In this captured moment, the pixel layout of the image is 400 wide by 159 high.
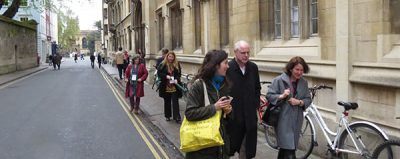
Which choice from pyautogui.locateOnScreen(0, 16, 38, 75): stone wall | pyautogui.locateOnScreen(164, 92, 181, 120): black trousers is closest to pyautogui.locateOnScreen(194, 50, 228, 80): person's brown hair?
pyautogui.locateOnScreen(164, 92, 181, 120): black trousers

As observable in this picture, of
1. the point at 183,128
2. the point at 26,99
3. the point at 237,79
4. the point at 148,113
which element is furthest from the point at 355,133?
the point at 26,99

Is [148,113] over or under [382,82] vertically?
under

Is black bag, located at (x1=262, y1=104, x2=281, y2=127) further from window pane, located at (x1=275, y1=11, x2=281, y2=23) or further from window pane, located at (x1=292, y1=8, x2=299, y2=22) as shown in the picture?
window pane, located at (x1=275, y1=11, x2=281, y2=23)

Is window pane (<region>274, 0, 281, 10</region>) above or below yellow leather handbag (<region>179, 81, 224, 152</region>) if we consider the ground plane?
above

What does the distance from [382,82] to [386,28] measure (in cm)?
66

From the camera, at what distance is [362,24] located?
19.8ft

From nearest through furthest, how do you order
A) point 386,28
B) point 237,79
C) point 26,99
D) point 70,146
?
point 237,79 → point 386,28 → point 70,146 → point 26,99

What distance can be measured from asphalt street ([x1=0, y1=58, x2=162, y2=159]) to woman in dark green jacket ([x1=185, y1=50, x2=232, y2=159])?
12.4ft

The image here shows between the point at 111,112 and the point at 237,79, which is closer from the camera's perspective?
the point at 237,79

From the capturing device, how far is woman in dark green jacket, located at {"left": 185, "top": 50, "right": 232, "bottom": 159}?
383cm

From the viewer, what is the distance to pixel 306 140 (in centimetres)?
701

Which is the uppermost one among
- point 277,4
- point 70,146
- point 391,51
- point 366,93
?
point 277,4

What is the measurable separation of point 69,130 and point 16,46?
98.9 feet

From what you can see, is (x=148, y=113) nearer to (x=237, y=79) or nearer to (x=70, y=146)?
(x=70, y=146)
